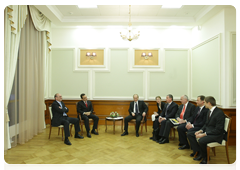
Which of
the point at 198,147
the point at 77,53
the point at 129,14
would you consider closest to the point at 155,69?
the point at 129,14

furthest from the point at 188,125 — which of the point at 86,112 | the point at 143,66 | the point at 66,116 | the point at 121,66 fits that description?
the point at 121,66

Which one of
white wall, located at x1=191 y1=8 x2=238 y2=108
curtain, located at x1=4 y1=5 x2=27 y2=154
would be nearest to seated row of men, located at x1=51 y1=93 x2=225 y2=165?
white wall, located at x1=191 y1=8 x2=238 y2=108

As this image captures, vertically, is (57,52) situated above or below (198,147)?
above

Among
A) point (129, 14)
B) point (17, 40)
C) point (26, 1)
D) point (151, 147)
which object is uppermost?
point (129, 14)

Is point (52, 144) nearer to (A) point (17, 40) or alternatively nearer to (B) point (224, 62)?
(A) point (17, 40)

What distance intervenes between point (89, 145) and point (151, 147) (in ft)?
5.52

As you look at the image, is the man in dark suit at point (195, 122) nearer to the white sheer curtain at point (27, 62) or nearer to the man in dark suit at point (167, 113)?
the man in dark suit at point (167, 113)

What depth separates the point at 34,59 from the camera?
222 inches

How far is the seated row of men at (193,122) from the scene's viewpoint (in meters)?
3.54

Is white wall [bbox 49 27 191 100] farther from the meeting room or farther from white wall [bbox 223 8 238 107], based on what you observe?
white wall [bbox 223 8 238 107]

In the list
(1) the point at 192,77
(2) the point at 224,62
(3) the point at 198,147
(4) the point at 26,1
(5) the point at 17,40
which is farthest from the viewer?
(1) the point at 192,77

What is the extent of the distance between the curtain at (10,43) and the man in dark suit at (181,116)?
4.01 m

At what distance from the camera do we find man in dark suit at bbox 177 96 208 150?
4238 mm

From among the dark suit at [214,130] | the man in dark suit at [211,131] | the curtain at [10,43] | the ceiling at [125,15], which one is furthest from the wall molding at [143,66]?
→ the curtain at [10,43]
